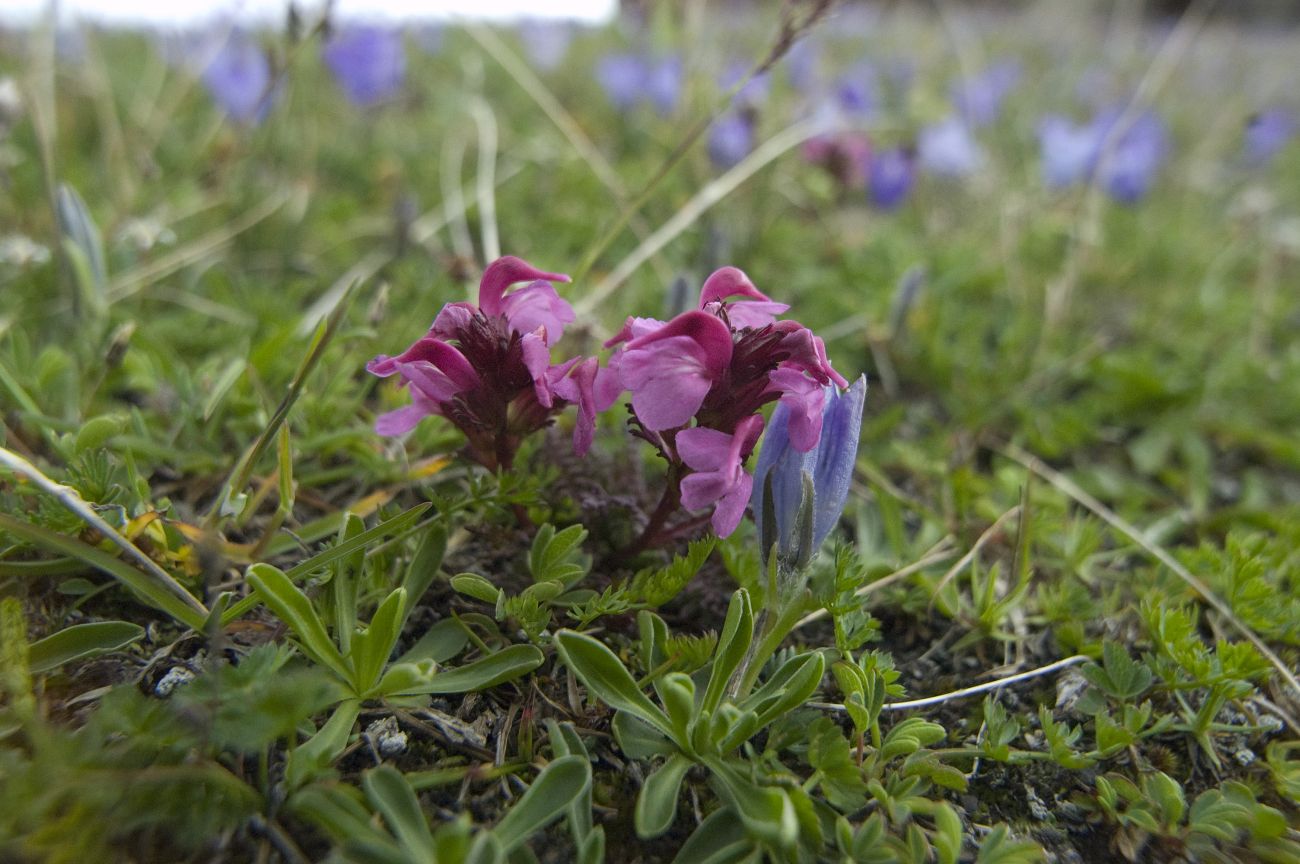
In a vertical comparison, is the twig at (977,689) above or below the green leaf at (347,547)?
below

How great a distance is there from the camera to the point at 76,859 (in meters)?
0.93

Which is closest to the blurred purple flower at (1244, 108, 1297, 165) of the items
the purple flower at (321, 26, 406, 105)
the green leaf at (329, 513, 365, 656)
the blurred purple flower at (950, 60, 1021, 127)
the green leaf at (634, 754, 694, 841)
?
the blurred purple flower at (950, 60, 1021, 127)

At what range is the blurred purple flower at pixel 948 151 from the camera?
389cm

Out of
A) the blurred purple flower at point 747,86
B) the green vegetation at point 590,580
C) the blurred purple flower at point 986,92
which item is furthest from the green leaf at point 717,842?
the blurred purple flower at point 986,92

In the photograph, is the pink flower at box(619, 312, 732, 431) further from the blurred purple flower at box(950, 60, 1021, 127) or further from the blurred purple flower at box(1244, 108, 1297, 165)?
the blurred purple flower at box(1244, 108, 1297, 165)

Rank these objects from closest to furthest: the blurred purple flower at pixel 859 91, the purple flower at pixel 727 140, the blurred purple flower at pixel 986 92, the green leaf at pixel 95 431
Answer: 1. the green leaf at pixel 95 431
2. the purple flower at pixel 727 140
3. the blurred purple flower at pixel 859 91
4. the blurred purple flower at pixel 986 92

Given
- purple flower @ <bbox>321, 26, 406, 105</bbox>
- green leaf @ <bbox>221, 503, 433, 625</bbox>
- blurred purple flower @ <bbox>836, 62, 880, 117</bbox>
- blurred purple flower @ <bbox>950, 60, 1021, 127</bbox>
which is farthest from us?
blurred purple flower @ <bbox>950, 60, 1021, 127</bbox>

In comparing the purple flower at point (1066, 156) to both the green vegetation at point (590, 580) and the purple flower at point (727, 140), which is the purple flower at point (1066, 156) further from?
the purple flower at point (727, 140)

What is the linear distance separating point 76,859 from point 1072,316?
111 inches

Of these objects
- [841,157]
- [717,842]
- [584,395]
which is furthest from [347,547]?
[841,157]

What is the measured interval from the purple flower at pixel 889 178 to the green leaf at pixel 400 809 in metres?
2.87

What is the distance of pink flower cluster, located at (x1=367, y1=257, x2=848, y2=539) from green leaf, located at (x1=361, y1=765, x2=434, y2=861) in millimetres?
467

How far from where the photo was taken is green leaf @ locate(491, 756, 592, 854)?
3.46 ft

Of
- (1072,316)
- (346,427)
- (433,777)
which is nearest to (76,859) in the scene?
(433,777)
